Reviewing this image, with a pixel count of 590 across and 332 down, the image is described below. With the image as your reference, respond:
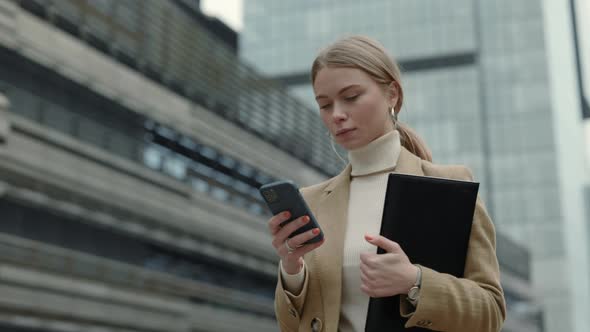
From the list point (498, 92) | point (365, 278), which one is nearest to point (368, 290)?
point (365, 278)

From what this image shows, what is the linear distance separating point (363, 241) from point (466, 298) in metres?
0.40

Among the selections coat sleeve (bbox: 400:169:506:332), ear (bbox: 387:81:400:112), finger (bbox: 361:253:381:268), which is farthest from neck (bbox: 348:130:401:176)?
finger (bbox: 361:253:381:268)

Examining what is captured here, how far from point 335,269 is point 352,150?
421 mm

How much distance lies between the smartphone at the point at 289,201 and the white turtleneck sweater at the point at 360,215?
0.21 m

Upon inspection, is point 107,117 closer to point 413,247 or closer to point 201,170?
point 201,170

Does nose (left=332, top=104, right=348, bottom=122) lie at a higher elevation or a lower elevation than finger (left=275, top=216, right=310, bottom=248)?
higher

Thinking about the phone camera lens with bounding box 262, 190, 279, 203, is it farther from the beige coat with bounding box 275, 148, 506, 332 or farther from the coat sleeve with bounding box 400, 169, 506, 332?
the coat sleeve with bounding box 400, 169, 506, 332

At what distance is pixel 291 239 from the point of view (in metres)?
2.68

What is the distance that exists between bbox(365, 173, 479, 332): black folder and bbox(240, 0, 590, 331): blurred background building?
7420 centimetres

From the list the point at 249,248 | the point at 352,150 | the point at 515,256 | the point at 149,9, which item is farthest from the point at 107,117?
the point at 515,256

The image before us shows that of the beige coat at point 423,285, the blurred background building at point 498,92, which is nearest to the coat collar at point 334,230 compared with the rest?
the beige coat at point 423,285

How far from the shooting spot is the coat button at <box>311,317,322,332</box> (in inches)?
111

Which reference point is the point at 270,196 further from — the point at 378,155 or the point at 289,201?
the point at 378,155

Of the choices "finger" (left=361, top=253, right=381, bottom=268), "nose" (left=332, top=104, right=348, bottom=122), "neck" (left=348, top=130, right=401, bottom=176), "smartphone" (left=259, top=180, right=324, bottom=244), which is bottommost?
"finger" (left=361, top=253, right=381, bottom=268)
